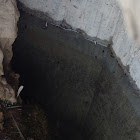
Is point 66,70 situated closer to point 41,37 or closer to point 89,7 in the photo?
point 41,37

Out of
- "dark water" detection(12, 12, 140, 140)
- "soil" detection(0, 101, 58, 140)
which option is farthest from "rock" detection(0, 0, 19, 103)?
"dark water" detection(12, 12, 140, 140)

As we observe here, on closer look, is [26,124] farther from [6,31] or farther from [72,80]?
[6,31]

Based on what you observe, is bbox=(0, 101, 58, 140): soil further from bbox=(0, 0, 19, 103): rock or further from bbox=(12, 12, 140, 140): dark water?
bbox=(0, 0, 19, 103): rock

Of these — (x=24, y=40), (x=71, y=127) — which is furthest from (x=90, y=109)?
(x=24, y=40)

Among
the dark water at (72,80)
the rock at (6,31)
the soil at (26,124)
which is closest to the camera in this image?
the rock at (6,31)

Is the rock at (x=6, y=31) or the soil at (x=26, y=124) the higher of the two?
the rock at (x=6, y=31)

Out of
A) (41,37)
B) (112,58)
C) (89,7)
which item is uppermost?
(89,7)

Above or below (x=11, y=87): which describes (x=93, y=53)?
above

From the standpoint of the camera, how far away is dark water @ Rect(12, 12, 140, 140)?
13.7 ft

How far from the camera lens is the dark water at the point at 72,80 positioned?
164 inches

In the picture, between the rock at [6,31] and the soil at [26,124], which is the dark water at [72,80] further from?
the rock at [6,31]

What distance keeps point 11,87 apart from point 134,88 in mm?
1807

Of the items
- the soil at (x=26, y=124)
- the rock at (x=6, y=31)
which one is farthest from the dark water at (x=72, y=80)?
the rock at (x=6, y=31)

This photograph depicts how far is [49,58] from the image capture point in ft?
15.5
